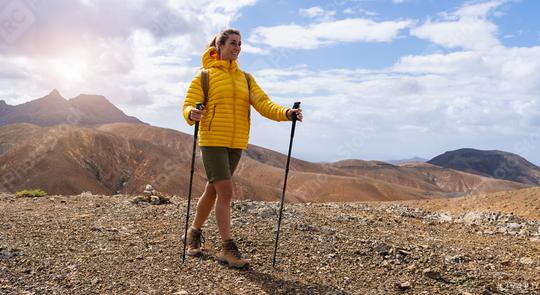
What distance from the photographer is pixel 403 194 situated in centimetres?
10781

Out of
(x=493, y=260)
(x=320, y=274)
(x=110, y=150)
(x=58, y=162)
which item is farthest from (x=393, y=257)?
(x=110, y=150)

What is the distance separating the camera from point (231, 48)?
593 centimetres

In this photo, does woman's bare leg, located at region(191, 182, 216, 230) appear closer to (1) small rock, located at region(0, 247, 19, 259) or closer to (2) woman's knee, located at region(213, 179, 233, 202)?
(2) woman's knee, located at region(213, 179, 233, 202)

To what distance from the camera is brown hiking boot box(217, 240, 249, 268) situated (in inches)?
232

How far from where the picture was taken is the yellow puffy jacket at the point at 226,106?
5785 millimetres

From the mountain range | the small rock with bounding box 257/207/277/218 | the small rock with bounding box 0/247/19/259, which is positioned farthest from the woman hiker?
the mountain range

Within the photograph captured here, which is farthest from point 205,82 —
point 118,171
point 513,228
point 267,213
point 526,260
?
point 118,171

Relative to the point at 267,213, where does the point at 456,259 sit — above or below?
below

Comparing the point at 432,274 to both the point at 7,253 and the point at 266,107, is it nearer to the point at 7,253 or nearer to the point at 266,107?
the point at 266,107

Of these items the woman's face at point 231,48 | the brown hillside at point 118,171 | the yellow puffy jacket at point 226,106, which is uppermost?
the woman's face at point 231,48

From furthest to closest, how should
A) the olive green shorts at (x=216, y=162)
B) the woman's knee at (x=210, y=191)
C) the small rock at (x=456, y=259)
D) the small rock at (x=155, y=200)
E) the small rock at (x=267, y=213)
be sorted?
the small rock at (x=155, y=200), the small rock at (x=267, y=213), the small rock at (x=456, y=259), the woman's knee at (x=210, y=191), the olive green shorts at (x=216, y=162)

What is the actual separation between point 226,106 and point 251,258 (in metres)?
2.20

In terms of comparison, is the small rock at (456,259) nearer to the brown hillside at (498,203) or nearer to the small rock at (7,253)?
the small rock at (7,253)

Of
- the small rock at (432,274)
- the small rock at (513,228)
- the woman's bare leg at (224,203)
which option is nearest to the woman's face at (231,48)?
the woman's bare leg at (224,203)
